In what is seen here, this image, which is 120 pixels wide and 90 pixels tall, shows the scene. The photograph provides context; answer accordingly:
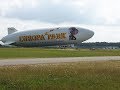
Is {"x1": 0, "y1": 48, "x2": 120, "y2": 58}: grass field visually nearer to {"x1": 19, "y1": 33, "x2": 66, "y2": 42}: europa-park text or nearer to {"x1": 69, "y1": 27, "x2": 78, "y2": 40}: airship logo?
{"x1": 19, "y1": 33, "x2": 66, "y2": 42}: europa-park text

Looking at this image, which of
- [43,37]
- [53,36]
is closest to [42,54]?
[53,36]

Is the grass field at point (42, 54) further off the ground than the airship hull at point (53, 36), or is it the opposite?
the airship hull at point (53, 36)

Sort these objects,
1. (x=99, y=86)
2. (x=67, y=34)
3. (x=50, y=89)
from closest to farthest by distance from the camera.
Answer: (x=50, y=89)
(x=99, y=86)
(x=67, y=34)

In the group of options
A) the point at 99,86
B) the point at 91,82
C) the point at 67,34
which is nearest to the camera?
the point at 99,86

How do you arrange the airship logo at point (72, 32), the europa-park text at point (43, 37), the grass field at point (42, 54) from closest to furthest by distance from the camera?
the grass field at point (42, 54)
the europa-park text at point (43, 37)
the airship logo at point (72, 32)

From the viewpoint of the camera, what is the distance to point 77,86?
67.3 ft

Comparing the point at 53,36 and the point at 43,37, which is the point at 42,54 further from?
the point at 43,37

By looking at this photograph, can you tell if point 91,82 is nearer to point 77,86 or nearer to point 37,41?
point 77,86

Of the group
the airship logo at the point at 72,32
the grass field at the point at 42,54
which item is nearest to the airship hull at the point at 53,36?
the airship logo at the point at 72,32

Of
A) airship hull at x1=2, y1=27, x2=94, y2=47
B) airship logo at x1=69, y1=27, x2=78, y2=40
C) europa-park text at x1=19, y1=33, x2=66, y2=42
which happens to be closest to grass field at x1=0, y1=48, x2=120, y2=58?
europa-park text at x1=19, y1=33, x2=66, y2=42

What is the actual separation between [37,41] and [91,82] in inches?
5857

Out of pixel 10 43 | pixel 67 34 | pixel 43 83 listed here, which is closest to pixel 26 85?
pixel 43 83

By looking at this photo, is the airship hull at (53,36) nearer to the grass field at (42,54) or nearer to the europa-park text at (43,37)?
the europa-park text at (43,37)

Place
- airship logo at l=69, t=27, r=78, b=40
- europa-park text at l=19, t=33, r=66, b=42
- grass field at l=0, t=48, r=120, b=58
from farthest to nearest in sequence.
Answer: airship logo at l=69, t=27, r=78, b=40 < europa-park text at l=19, t=33, r=66, b=42 < grass field at l=0, t=48, r=120, b=58
